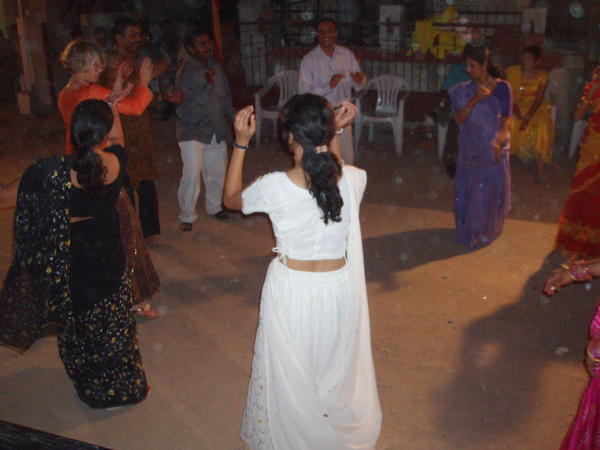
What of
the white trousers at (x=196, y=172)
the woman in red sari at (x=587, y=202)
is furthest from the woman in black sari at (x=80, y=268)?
the woman in red sari at (x=587, y=202)

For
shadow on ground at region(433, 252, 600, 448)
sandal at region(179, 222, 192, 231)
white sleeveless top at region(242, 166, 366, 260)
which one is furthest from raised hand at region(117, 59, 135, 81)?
shadow on ground at region(433, 252, 600, 448)

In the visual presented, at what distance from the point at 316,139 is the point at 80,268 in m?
1.42

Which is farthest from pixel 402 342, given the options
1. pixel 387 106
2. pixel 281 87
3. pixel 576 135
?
pixel 281 87

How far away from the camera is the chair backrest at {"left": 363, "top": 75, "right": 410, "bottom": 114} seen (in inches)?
352

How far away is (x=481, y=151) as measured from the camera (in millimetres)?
5414

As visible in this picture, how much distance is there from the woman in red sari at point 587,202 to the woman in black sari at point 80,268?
3.53m

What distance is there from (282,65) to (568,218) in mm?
6386

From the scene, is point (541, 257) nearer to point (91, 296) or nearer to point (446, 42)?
point (91, 296)

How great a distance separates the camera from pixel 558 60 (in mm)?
8617

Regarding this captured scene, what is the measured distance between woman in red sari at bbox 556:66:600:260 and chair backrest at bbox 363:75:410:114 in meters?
3.84

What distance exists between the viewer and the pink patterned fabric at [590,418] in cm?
248

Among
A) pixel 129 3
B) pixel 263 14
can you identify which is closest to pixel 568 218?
pixel 263 14

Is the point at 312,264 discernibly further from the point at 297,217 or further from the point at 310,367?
the point at 310,367

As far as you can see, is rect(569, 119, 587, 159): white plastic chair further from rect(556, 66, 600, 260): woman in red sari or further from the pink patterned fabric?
the pink patterned fabric
